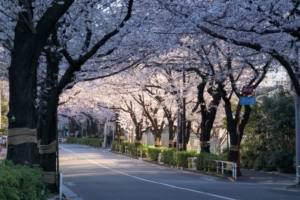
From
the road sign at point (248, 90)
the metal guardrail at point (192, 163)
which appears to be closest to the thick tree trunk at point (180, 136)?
the metal guardrail at point (192, 163)

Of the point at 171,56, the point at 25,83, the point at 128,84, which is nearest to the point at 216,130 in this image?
the point at 128,84

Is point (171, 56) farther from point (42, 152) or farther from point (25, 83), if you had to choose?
point (25, 83)

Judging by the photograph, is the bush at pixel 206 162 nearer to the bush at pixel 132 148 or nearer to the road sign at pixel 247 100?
the road sign at pixel 247 100

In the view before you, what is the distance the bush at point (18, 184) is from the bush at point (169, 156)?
2878 centimetres

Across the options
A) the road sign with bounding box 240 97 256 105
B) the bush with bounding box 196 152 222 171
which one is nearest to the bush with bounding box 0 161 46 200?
the road sign with bounding box 240 97 256 105

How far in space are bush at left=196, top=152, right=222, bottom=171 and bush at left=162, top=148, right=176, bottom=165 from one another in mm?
5911

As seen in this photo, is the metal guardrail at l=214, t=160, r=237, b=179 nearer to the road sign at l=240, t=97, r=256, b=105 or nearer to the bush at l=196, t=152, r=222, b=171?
the bush at l=196, t=152, r=222, b=171

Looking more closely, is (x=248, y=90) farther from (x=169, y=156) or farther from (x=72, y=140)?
(x=72, y=140)

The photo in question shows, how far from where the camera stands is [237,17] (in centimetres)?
1532

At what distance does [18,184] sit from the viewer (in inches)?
325

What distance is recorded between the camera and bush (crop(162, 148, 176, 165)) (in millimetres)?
38728

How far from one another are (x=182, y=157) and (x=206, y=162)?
17.0ft

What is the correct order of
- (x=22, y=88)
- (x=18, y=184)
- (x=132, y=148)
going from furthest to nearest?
(x=132, y=148) < (x=22, y=88) < (x=18, y=184)

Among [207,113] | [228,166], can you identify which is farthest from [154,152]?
[228,166]
